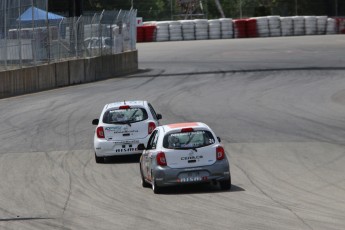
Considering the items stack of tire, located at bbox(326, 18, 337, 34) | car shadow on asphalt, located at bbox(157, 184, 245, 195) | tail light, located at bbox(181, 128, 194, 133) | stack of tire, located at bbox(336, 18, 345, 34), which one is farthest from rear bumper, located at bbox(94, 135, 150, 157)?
stack of tire, located at bbox(336, 18, 345, 34)

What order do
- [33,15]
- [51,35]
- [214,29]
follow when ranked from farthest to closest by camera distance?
[214,29], [51,35], [33,15]

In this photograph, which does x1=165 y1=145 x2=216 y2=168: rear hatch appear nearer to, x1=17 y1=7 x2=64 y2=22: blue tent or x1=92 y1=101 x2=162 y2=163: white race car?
x1=92 y1=101 x2=162 y2=163: white race car

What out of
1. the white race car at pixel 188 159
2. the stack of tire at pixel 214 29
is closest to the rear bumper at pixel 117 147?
the white race car at pixel 188 159

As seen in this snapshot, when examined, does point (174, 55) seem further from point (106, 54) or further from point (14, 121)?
point (14, 121)

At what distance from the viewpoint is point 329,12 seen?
92.3 m

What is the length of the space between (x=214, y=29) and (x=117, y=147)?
55.1m

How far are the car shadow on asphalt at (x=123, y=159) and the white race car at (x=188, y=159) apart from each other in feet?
15.3

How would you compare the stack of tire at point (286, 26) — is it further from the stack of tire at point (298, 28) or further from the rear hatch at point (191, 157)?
the rear hatch at point (191, 157)

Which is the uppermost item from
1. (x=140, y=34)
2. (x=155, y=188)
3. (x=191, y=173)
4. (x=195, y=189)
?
(x=140, y=34)

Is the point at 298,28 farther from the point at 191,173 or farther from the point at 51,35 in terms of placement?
the point at 191,173

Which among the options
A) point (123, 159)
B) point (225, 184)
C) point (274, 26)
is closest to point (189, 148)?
point (225, 184)

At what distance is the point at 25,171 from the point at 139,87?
68.1 feet

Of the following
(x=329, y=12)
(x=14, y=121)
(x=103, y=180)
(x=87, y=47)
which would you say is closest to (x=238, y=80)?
(x=87, y=47)

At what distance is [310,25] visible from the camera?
77750mm
